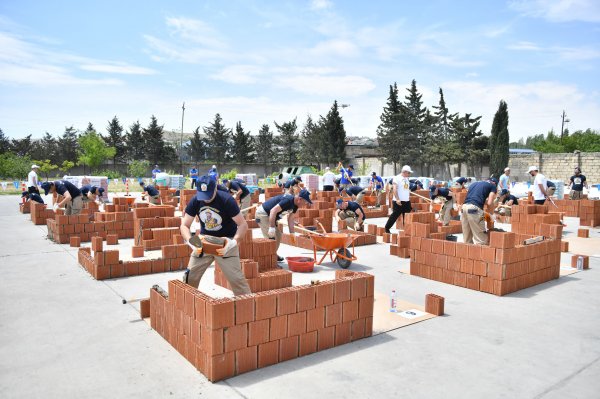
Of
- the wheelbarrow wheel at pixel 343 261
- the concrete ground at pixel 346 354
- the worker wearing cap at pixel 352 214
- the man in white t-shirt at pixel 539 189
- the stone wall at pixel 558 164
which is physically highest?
the stone wall at pixel 558 164

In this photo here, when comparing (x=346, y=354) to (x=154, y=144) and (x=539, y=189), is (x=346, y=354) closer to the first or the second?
(x=539, y=189)

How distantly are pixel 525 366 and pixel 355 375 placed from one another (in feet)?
5.39


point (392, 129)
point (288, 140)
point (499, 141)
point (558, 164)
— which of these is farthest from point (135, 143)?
point (558, 164)

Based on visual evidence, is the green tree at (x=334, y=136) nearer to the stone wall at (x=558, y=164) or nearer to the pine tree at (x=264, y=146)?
the pine tree at (x=264, y=146)

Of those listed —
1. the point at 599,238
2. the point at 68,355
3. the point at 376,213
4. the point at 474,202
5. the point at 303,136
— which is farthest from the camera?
the point at 303,136

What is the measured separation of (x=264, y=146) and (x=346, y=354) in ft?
179

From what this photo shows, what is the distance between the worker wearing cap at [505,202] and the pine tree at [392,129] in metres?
32.6

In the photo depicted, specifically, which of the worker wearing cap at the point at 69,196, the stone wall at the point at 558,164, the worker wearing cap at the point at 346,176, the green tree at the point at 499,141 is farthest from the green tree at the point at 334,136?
the worker wearing cap at the point at 69,196

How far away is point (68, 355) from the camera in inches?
171

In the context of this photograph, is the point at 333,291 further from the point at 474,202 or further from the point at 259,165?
the point at 259,165

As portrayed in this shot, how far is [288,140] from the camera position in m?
55.3

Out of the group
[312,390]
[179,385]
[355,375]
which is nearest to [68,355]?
[179,385]

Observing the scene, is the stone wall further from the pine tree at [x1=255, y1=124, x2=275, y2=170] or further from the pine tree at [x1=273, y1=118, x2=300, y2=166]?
the pine tree at [x1=255, y1=124, x2=275, y2=170]

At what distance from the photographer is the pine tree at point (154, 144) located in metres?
52.6
